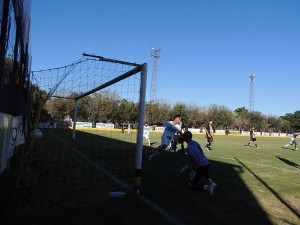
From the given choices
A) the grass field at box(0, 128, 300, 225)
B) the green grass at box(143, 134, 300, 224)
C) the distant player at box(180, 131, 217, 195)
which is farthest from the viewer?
the distant player at box(180, 131, 217, 195)

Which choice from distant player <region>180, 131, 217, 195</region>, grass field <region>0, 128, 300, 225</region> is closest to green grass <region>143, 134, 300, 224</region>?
grass field <region>0, 128, 300, 225</region>

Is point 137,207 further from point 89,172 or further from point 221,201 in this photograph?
point 89,172

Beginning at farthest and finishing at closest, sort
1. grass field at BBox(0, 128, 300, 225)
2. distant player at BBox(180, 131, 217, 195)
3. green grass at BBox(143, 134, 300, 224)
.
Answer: distant player at BBox(180, 131, 217, 195) → green grass at BBox(143, 134, 300, 224) → grass field at BBox(0, 128, 300, 225)

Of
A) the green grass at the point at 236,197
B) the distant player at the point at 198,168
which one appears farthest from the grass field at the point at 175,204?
the distant player at the point at 198,168

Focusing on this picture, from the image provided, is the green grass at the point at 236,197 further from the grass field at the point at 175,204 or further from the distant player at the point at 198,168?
the distant player at the point at 198,168

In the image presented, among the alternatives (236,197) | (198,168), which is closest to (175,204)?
(198,168)

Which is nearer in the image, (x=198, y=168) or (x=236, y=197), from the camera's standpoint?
(x=236, y=197)

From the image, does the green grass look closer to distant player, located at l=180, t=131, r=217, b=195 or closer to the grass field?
the grass field

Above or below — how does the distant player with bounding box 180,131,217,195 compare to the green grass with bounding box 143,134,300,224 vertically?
above

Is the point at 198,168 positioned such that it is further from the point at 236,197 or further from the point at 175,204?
the point at 175,204

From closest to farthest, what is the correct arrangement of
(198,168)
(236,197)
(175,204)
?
(175,204)
(236,197)
(198,168)

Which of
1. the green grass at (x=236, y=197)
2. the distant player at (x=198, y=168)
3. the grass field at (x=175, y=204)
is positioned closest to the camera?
the grass field at (x=175, y=204)

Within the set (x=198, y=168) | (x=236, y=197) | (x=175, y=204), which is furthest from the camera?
(x=198, y=168)

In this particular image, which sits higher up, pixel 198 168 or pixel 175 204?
pixel 198 168
